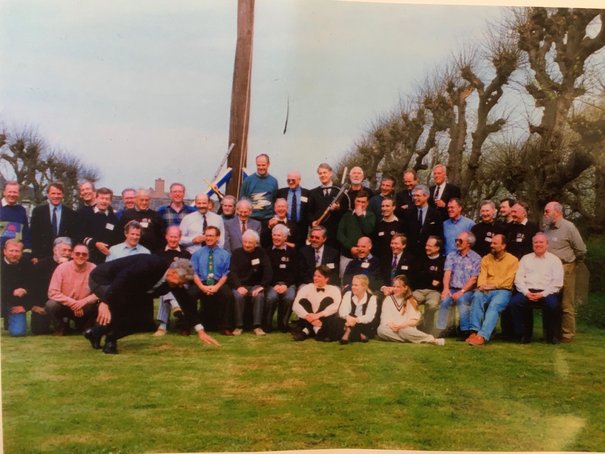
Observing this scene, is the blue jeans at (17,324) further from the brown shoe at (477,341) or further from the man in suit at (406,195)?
the brown shoe at (477,341)

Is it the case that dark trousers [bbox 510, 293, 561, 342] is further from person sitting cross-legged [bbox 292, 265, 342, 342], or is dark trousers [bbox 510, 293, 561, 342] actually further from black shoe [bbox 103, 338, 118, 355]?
black shoe [bbox 103, 338, 118, 355]

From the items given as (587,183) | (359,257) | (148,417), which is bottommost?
(148,417)

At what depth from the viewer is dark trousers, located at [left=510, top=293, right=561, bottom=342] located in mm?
5703

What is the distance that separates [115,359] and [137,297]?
45cm

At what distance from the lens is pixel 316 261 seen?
18.9 feet

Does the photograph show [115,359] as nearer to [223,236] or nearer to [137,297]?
[137,297]

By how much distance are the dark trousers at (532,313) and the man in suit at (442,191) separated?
0.82 m

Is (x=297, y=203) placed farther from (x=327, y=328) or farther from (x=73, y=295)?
(x=73, y=295)

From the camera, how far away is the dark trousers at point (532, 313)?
5703 millimetres

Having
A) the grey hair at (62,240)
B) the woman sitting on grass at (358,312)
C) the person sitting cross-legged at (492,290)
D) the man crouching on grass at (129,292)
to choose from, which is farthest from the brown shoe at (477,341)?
the grey hair at (62,240)

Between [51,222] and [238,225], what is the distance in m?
1.31

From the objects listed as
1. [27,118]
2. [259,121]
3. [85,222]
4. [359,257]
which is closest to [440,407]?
[359,257]

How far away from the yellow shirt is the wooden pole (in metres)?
1.88

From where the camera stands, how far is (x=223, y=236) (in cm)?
575
